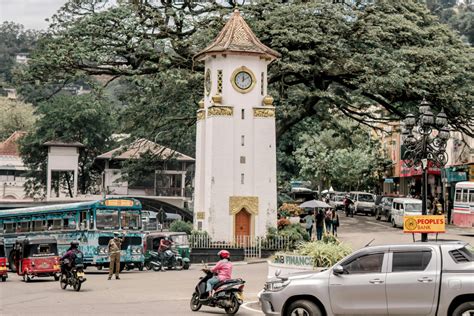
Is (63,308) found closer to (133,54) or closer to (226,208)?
(226,208)

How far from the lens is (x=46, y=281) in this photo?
3200 centimetres

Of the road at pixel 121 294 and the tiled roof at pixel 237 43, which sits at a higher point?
the tiled roof at pixel 237 43

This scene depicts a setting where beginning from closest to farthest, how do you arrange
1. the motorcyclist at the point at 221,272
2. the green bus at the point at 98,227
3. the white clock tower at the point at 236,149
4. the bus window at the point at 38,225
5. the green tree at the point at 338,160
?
1. the motorcyclist at the point at 221,272
2. the green bus at the point at 98,227
3. the bus window at the point at 38,225
4. the white clock tower at the point at 236,149
5. the green tree at the point at 338,160

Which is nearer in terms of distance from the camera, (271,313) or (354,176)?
(271,313)

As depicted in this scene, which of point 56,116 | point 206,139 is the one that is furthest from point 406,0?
point 56,116

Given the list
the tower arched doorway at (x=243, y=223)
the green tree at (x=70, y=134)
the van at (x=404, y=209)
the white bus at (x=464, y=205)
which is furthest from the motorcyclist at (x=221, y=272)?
the green tree at (x=70, y=134)

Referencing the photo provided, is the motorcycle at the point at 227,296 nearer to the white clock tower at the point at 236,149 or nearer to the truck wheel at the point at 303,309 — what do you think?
the truck wheel at the point at 303,309

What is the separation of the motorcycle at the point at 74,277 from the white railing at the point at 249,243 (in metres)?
13.1

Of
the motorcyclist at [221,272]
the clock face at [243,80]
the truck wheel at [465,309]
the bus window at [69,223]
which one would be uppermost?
the clock face at [243,80]

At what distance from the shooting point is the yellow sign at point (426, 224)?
22.9 m

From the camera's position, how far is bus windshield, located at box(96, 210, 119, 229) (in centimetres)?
3509

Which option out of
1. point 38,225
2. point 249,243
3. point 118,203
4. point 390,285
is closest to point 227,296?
point 390,285

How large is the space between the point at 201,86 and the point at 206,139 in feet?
22.5

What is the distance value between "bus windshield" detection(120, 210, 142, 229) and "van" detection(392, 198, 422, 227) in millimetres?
17548
